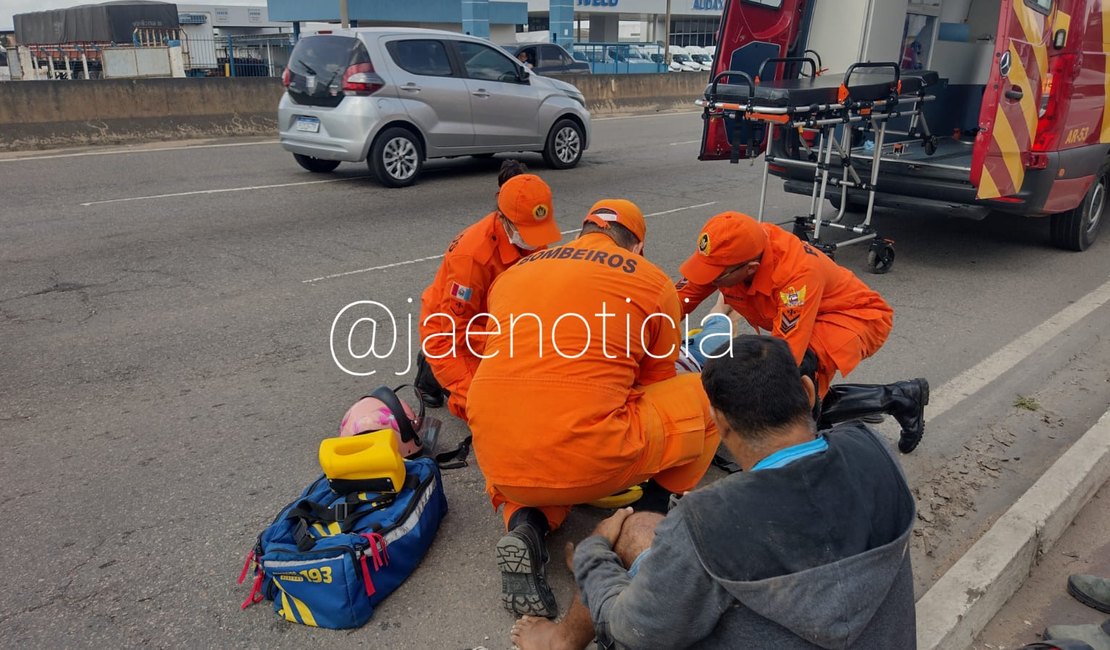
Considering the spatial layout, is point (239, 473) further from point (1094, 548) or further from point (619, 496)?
point (1094, 548)

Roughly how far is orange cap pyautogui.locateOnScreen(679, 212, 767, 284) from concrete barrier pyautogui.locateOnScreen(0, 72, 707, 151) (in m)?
12.8

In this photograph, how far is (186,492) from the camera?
139 inches

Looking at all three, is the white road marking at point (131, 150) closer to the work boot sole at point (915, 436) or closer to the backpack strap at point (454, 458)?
the backpack strap at point (454, 458)

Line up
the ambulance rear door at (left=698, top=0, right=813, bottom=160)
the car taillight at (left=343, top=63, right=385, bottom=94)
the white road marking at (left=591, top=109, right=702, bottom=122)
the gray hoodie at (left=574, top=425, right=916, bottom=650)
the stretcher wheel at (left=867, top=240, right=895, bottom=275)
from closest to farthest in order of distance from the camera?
the gray hoodie at (left=574, top=425, right=916, bottom=650) → the stretcher wheel at (left=867, top=240, right=895, bottom=275) → the ambulance rear door at (left=698, top=0, right=813, bottom=160) → the car taillight at (left=343, top=63, right=385, bottom=94) → the white road marking at (left=591, top=109, right=702, bottom=122)

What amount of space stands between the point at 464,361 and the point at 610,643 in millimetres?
1705

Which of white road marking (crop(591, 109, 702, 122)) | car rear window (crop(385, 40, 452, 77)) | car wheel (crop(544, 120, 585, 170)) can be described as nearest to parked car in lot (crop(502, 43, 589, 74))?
Answer: white road marking (crop(591, 109, 702, 122))

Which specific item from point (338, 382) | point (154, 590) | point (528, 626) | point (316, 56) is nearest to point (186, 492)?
point (154, 590)

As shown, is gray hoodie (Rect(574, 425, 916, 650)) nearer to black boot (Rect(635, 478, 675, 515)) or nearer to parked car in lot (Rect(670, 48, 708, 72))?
black boot (Rect(635, 478, 675, 515))

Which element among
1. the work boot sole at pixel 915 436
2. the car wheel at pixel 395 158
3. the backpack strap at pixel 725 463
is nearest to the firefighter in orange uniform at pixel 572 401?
the backpack strap at pixel 725 463

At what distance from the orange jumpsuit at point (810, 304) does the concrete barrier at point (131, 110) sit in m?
12.8

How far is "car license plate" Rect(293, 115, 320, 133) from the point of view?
10.0 m

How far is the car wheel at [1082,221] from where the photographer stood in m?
7.23

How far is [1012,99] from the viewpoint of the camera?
6.07 meters

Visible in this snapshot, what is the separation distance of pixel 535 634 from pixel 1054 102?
19.7 ft
